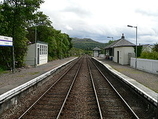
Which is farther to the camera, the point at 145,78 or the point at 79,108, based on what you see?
the point at 145,78

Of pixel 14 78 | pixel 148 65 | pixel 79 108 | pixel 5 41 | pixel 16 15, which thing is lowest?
pixel 79 108

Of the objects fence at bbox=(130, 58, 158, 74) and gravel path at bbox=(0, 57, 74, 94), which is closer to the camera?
gravel path at bbox=(0, 57, 74, 94)

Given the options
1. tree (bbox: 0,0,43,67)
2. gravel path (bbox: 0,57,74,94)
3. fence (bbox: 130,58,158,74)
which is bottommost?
gravel path (bbox: 0,57,74,94)

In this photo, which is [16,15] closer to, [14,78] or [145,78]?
[14,78]

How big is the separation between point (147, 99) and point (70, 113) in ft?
12.2

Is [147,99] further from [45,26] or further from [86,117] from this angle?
[45,26]

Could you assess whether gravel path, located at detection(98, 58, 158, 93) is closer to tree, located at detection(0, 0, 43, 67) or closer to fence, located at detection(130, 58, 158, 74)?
fence, located at detection(130, 58, 158, 74)

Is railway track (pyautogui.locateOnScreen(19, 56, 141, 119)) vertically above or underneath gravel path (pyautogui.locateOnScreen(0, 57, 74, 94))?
underneath

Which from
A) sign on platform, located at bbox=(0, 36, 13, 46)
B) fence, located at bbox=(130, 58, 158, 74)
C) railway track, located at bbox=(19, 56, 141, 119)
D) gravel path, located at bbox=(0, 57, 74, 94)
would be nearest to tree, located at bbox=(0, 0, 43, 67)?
sign on platform, located at bbox=(0, 36, 13, 46)

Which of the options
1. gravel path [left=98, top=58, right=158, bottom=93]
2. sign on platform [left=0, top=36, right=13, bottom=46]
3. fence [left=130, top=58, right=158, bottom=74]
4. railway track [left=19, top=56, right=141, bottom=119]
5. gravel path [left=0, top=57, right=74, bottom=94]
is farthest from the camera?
fence [left=130, top=58, right=158, bottom=74]

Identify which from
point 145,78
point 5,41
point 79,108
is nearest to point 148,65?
point 145,78

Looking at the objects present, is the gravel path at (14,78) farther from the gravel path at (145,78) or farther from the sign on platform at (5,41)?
the gravel path at (145,78)

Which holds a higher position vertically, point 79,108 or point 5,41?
point 5,41

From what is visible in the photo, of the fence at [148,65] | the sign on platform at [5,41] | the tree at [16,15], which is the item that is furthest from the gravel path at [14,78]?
the fence at [148,65]
